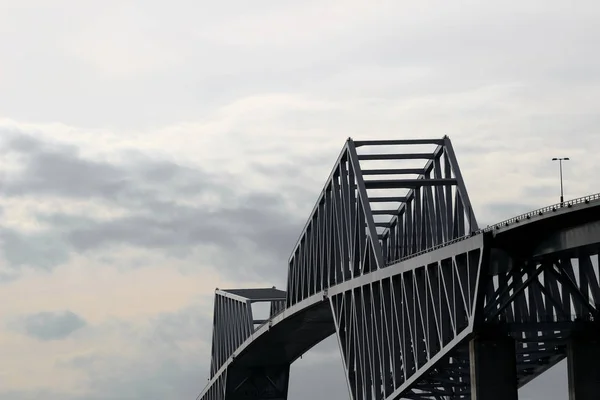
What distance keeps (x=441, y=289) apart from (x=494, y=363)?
1000 centimetres

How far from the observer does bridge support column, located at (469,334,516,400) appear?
96875 millimetres

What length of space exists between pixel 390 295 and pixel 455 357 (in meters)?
12.3

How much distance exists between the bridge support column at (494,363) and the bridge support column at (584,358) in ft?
16.5

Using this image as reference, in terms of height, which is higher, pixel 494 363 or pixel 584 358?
pixel 584 358

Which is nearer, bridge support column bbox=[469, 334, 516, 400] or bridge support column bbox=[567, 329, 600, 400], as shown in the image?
bridge support column bbox=[469, 334, 516, 400]

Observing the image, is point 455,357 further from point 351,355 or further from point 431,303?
point 351,355

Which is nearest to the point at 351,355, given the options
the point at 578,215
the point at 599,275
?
the point at 599,275

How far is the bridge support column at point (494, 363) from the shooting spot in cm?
9688

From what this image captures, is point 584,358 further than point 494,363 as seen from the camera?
Yes

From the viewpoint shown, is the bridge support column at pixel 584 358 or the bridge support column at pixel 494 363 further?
the bridge support column at pixel 584 358

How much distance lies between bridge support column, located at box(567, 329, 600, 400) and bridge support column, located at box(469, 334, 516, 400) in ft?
16.5

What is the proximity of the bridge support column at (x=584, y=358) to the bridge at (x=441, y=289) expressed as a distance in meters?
0.08

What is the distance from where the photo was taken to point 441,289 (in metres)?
106

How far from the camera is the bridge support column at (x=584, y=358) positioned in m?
99.8
